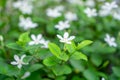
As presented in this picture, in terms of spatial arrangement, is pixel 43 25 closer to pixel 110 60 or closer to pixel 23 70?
pixel 110 60

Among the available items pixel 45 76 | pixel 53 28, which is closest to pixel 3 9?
pixel 53 28

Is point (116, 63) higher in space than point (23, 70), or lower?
higher

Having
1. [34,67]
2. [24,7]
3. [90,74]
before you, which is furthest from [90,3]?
[34,67]

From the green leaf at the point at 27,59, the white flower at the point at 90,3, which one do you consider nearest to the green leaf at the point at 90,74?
the green leaf at the point at 27,59

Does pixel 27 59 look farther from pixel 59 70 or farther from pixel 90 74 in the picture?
pixel 90 74

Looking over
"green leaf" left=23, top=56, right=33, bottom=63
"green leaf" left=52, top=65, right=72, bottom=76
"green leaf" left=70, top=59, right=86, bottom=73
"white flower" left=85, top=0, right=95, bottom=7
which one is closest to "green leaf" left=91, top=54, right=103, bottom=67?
"green leaf" left=70, top=59, right=86, bottom=73

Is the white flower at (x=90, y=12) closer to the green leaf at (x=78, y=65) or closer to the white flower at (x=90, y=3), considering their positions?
the white flower at (x=90, y=3)
